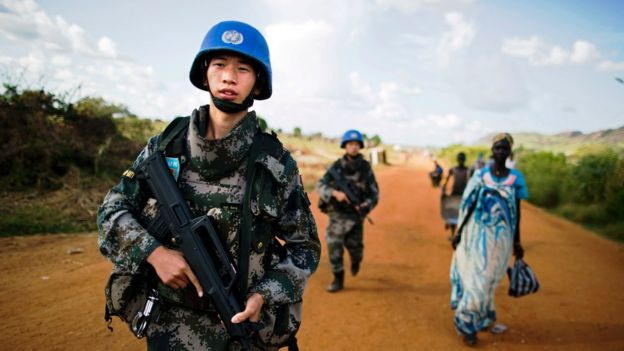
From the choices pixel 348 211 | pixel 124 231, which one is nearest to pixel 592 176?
pixel 348 211

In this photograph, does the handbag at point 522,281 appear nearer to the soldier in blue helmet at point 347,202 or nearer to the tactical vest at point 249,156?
the soldier in blue helmet at point 347,202

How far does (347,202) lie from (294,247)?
148 inches

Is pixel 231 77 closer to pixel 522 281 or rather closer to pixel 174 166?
pixel 174 166

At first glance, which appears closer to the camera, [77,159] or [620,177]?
[77,159]

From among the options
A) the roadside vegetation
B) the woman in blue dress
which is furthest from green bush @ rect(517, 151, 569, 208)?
the roadside vegetation

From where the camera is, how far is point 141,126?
1195 cm

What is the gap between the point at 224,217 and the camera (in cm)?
172

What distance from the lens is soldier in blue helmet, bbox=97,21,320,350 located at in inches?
66.2

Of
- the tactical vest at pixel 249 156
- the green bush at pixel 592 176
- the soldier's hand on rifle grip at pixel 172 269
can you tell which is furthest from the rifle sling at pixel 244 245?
the green bush at pixel 592 176

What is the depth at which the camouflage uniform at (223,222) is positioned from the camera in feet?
5.60

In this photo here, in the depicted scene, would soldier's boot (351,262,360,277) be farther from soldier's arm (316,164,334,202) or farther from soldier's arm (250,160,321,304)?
soldier's arm (250,160,321,304)

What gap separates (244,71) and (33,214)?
6544mm

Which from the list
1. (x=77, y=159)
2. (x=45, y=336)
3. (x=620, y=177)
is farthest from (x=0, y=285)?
(x=620, y=177)

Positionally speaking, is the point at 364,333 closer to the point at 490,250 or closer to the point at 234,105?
the point at 490,250
